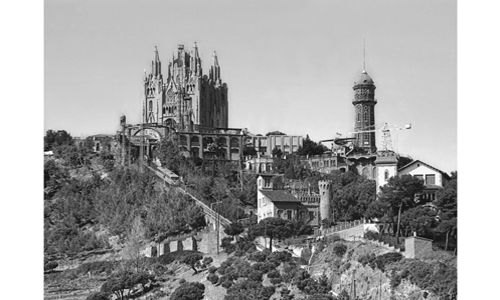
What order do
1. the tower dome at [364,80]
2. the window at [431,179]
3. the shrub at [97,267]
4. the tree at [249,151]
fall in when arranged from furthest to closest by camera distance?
the tower dome at [364,80] < the tree at [249,151] < the window at [431,179] < the shrub at [97,267]

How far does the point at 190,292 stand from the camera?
33938mm

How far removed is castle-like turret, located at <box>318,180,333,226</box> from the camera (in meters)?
41.2

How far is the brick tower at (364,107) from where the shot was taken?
60.9m

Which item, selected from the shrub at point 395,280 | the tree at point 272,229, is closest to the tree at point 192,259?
the tree at point 272,229

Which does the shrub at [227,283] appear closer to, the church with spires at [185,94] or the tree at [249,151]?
the tree at [249,151]

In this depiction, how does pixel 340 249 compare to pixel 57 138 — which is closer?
pixel 340 249

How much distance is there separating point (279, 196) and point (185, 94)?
2222cm

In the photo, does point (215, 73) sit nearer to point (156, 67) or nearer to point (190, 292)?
point (156, 67)

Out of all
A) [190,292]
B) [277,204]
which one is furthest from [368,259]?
[277,204]

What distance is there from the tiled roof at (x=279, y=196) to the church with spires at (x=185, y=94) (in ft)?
64.8

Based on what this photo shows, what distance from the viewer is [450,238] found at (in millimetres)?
34031

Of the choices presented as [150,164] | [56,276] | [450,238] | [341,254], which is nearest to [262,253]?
[341,254]

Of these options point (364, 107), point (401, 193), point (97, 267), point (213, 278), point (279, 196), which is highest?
point (364, 107)
